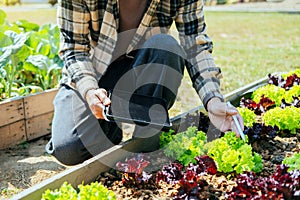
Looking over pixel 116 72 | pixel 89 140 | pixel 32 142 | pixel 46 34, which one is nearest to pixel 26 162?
pixel 32 142

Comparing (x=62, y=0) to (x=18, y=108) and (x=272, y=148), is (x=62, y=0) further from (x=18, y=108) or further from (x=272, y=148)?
(x=272, y=148)

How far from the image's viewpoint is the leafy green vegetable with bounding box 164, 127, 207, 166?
8.02ft

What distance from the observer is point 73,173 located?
2156mm

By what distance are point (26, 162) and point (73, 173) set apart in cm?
116

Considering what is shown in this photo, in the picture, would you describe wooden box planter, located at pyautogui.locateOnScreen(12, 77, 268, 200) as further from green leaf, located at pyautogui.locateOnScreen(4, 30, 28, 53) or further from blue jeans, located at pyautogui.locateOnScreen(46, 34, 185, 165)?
green leaf, located at pyautogui.locateOnScreen(4, 30, 28, 53)

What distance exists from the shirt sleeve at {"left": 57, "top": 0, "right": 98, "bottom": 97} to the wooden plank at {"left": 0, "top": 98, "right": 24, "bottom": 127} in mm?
836

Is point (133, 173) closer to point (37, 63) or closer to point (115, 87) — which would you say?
point (115, 87)

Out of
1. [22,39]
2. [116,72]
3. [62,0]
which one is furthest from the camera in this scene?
[22,39]

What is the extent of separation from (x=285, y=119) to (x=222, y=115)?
0.58 m

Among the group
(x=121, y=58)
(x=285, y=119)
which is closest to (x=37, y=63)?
(x=121, y=58)

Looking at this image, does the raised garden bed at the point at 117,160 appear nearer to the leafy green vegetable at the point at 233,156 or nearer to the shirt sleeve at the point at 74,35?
the leafy green vegetable at the point at 233,156

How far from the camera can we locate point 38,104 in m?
3.51

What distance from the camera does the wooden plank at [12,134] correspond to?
10.9 ft

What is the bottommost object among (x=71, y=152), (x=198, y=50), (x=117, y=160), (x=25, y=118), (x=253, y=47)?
(x=253, y=47)
